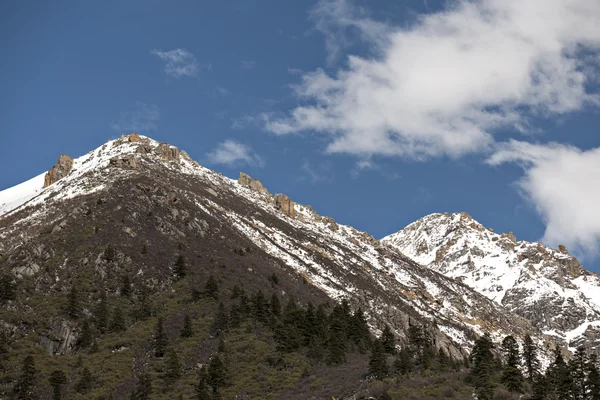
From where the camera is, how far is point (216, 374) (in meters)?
65.1

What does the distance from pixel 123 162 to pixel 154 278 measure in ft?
219

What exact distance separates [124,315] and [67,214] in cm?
3075

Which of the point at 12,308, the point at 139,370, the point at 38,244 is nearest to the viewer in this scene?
the point at 139,370

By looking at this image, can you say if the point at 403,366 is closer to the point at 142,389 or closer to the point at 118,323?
the point at 142,389

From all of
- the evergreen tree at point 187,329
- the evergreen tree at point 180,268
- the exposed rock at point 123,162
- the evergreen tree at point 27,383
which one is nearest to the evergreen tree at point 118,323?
the evergreen tree at point 187,329

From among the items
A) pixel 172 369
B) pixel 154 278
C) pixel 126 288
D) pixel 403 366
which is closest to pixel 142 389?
pixel 172 369

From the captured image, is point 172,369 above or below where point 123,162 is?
below

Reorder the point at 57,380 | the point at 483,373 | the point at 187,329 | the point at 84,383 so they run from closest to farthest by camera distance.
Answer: the point at 483,373
the point at 57,380
the point at 84,383
the point at 187,329

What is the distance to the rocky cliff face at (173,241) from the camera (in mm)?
91312

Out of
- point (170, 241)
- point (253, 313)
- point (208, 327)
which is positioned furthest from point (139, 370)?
point (170, 241)

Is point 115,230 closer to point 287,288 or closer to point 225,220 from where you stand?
point 287,288

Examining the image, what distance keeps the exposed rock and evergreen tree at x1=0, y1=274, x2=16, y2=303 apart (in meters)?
69.9

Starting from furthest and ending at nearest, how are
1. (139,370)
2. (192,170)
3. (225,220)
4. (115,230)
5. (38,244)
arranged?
(192,170) < (225,220) < (115,230) < (38,244) < (139,370)

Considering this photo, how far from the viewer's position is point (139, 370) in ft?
229
